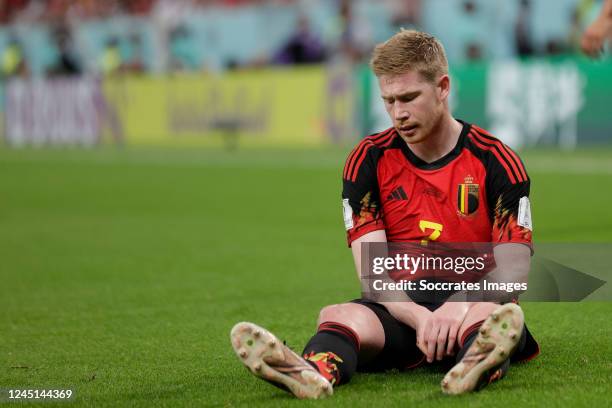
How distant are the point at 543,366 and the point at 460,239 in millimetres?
583

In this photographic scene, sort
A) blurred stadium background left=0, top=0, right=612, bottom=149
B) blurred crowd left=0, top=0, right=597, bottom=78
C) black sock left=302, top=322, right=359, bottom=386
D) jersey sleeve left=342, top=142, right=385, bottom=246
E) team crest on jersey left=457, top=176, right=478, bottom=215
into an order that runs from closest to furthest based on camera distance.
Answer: black sock left=302, top=322, right=359, bottom=386 → team crest on jersey left=457, top=176, right=478, bottom=215 → jersey sleeve left=342, top=142, right=385, bottom=246 → blurred stadium background left=0, top=0, right=612, bottom=149 → blurred crowd left=0, top=0, right=597, bottom=78

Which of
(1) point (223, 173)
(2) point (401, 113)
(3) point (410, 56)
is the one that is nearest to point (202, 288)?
(2) point (401, 113)

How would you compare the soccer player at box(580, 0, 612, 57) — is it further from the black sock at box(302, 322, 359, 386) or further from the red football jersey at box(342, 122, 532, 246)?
the black sock at box(302, 322, 359, 386)

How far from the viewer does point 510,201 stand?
13.7ft

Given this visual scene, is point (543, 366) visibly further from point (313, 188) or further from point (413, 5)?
point (413, 5)

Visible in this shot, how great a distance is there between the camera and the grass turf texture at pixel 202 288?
13.1 ft

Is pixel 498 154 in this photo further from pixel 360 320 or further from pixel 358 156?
pixel 360 320

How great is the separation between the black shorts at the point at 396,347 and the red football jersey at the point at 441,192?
345mm

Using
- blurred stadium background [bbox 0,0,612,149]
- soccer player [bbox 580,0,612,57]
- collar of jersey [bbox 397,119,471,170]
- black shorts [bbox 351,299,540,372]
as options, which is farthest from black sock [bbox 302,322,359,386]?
blurred stadium background [bbox 0,0,612,149]

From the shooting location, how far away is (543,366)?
13.9 feet

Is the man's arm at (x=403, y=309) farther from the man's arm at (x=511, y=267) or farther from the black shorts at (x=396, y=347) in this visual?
the man's arm at (x=511, y=267)

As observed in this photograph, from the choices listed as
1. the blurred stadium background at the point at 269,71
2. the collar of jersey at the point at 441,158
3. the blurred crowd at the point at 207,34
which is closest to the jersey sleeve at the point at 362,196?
the collar of jersey at the point at 441,158

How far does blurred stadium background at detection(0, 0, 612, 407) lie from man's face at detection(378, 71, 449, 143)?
93 cm

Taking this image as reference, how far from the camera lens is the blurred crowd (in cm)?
2262
